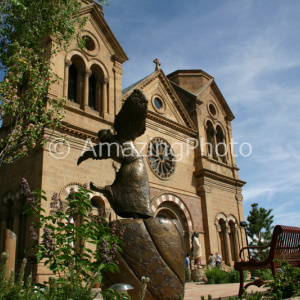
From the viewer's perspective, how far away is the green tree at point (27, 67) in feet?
36.0

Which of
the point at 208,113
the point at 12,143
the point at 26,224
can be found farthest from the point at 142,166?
the point at 208,113

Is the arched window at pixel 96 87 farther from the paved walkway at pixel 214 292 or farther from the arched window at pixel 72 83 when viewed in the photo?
the paved walkway at pixel 214 292

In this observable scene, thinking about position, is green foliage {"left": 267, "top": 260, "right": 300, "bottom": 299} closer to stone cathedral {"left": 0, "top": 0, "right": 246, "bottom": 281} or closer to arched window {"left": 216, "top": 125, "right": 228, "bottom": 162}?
stone cathedral {"left": 0, "top": 0, "right": 246, "bottom": 281}

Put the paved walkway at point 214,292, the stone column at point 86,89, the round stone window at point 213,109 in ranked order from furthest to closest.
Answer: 1. the round stone window at point 213,109
2. the stone column at point 86,89
3. the paved walkway at point 214,292

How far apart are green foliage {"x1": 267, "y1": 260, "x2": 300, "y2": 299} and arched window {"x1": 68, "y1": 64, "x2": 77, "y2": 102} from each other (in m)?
14.1

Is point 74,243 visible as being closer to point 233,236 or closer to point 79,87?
point 79,87

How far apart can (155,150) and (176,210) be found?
3.89 meters

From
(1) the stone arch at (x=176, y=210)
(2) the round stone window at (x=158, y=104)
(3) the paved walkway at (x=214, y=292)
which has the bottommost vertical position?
(3) the paved walkway at (x=214, y=292)

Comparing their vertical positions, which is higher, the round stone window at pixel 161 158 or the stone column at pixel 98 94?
the stone column at pixel 98 94

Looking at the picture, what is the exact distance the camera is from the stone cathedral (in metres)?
14.9

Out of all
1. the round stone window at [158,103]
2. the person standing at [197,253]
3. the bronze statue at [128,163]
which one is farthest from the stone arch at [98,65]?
the bronze statue at [128,163]

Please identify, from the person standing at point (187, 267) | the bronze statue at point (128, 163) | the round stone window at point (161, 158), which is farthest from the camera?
the round stone window at point (161, 158)

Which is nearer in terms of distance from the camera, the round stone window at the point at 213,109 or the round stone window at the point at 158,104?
the round stone window at the point at 158,104

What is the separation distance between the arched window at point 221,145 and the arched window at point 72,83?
12929mm
